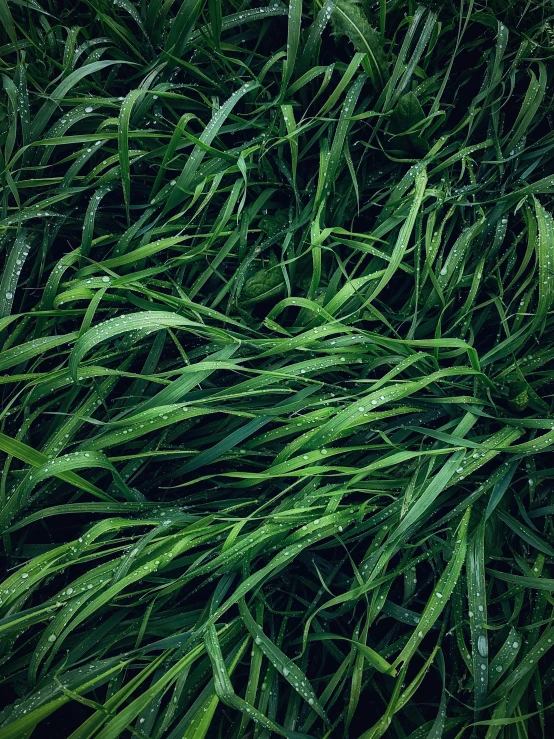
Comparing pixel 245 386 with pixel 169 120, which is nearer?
pixel 245 386

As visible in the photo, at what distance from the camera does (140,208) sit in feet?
4.24

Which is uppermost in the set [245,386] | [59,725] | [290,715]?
[245,386]

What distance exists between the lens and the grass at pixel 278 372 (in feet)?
3.39

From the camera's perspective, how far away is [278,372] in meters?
1.10

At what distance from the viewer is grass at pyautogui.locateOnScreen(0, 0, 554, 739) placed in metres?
1.03

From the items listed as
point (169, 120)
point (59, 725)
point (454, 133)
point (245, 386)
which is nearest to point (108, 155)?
point (169, 120)

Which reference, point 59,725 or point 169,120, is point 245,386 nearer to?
point 169,120

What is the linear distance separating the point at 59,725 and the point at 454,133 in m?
1.64

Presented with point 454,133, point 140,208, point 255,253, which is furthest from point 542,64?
point 140,208

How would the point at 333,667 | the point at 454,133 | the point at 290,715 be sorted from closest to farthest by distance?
the point at 290,715
the point at 333,667
the point at 454,133

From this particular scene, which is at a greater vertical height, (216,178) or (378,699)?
(216,178)

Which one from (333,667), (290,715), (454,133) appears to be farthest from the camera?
(454,133)

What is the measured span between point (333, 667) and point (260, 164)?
3.94 ft

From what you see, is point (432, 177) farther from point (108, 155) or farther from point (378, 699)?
point (378, 699)
